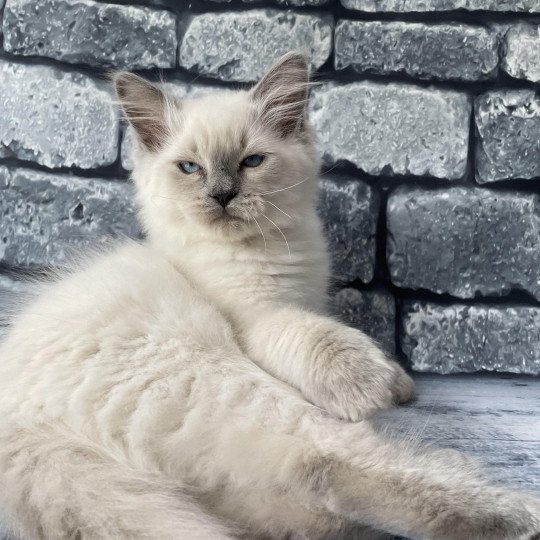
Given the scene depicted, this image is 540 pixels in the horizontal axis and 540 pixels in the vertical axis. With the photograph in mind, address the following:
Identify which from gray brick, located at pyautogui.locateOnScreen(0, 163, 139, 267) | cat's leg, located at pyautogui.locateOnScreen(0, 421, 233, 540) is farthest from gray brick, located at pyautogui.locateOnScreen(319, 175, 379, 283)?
cat's leg, located at pyautogui.locateOnScreen(0, 421, 233, 540)

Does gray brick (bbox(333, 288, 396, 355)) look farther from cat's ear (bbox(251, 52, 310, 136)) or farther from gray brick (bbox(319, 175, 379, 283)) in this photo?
cat's ear (bbox(251, 52, 310, 136))

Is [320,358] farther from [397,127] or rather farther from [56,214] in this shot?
[56,214]

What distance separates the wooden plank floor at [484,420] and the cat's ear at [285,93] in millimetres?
784

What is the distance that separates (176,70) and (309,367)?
3.63 feet

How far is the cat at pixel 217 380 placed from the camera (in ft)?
3.37

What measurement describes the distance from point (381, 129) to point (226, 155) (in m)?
0.58

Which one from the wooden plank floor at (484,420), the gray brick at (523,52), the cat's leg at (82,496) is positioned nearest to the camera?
the cat's leg at (82,496)

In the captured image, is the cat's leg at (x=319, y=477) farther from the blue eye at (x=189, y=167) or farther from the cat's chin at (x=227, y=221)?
the blue eye at (x=189, y=167)

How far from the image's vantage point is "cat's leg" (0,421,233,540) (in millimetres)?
955

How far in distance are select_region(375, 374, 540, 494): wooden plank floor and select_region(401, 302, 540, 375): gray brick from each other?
0.14 feet

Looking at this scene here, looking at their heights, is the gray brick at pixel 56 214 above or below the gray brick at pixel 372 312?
above

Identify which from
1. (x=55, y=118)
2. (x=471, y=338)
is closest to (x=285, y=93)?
(x=55, y=118)

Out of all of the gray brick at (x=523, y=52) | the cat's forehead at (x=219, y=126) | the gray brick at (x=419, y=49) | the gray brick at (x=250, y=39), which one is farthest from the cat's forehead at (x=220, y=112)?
the gray brick at (x=523, y=52)

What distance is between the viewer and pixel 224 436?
1131 millimetres
